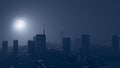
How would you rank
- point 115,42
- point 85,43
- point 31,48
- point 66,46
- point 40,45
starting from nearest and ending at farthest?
1. point 31,48
2. point 40,45
3. point 66,46
4. point 85,43
5. point 115,42

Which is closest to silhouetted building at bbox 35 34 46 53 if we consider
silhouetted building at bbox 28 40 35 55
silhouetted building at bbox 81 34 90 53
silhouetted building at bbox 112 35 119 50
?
silhouetted building at bbox 28 40 35 55

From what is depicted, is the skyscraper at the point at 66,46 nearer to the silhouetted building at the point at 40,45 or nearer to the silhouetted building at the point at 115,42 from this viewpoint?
the silhouetted building at the point at 40,45

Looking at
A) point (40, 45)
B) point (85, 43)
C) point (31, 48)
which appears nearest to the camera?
point (31, 48)

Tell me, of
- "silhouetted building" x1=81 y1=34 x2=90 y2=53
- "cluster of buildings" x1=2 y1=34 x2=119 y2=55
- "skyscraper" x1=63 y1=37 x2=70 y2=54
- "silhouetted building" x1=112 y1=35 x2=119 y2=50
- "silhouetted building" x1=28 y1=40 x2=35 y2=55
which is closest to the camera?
"silhouetted building" x1=28 y1=40 x2=35 y2=55

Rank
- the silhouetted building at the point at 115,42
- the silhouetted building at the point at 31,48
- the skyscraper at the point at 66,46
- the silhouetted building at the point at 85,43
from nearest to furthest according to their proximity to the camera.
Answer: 1. the silhouetted building at the point at 31,48
2. the skyscraper at the point at 66,46
3. the silhouetted building at the point at 85,43
4. the silhouetted building at the point at 115,42

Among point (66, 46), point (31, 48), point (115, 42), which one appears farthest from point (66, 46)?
point (115, 42)

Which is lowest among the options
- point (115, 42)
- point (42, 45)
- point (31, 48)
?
point (31, 48)

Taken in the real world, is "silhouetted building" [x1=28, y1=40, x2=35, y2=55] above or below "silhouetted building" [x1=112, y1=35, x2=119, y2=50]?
below

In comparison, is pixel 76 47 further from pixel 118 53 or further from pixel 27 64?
pixel 27 64

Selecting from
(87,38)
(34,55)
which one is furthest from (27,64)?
(87,38)

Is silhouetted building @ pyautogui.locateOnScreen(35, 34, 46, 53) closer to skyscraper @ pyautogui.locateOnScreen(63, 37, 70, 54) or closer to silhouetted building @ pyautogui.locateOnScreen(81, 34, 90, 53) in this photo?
skyscraper @ pyautogui.locateOnScreen(63, 37, 70, 54)

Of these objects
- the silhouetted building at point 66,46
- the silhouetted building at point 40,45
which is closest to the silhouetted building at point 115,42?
the silhouetted building at point 66,46

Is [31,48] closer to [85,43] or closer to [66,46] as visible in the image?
[66,46]

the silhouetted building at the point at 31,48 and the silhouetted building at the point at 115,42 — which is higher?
the silhouetted building at the point at 115,42
